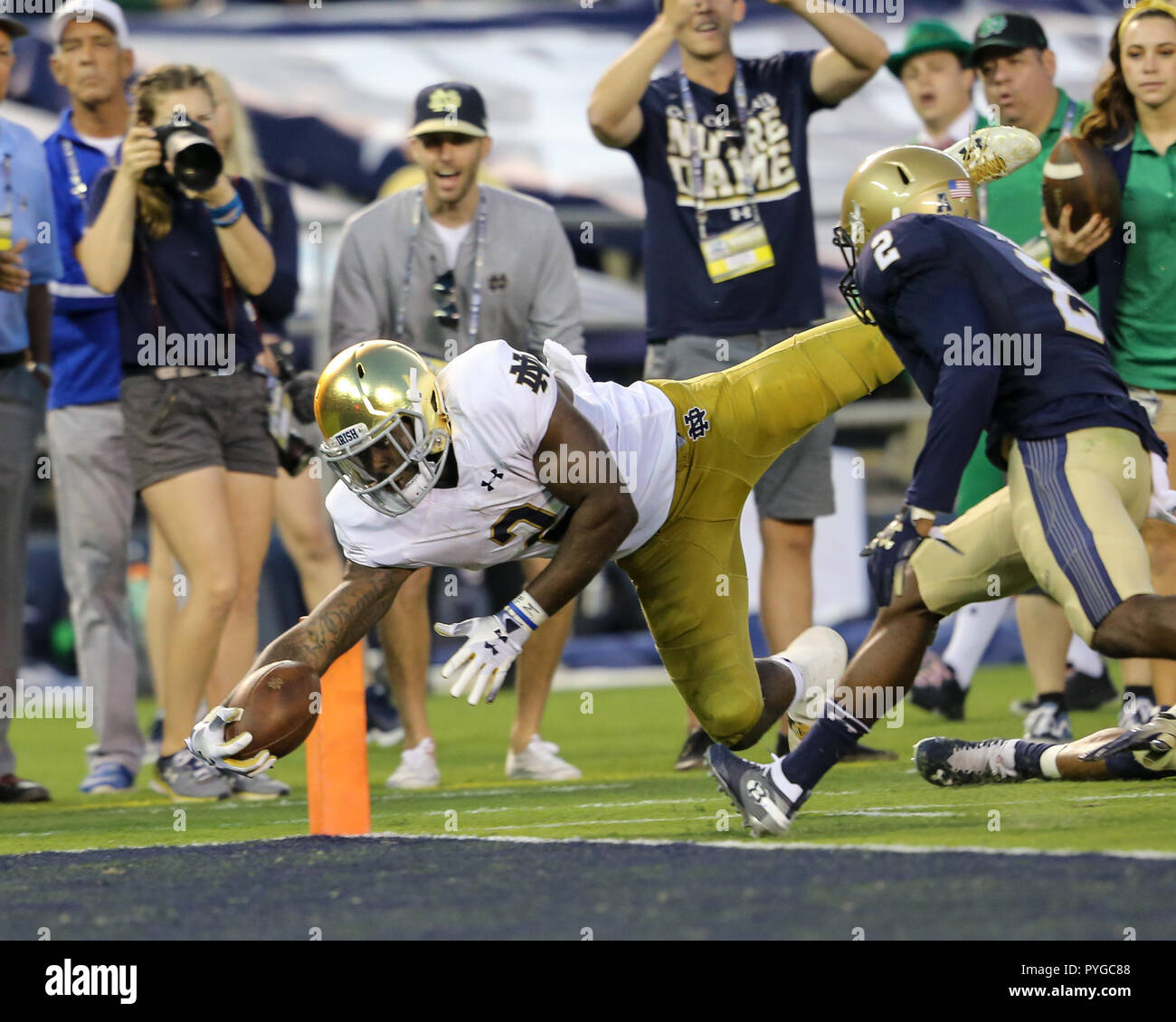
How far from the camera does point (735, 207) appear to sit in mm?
6125

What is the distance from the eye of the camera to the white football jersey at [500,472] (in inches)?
166

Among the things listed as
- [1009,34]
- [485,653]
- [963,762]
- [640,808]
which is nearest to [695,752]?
[640,808]

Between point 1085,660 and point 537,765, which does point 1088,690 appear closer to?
point 1085,660

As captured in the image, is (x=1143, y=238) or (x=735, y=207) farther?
(x=735, y=207)

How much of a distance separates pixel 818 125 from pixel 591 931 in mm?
8101

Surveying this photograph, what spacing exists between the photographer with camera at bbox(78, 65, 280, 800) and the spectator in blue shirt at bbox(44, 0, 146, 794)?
0.51 metres

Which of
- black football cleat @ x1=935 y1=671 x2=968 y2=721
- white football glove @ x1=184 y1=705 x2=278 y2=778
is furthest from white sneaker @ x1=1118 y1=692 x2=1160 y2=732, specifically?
white football glove @ x1=184 y1=705 x2=278 y2=778

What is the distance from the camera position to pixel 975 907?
117 inches

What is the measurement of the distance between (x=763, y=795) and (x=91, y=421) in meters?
3.38

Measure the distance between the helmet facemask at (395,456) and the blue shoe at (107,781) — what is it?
8.00ft

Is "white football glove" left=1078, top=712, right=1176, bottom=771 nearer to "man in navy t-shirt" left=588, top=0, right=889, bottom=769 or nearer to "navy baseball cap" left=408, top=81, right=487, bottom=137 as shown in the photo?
"man in navy t-shirt" left=588, top=0, right=889, bottom=769

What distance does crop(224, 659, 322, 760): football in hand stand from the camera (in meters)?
3.95

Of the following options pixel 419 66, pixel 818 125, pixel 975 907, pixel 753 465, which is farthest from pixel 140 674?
pixel 975 907

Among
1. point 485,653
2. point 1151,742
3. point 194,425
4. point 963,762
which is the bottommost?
point 963,762
